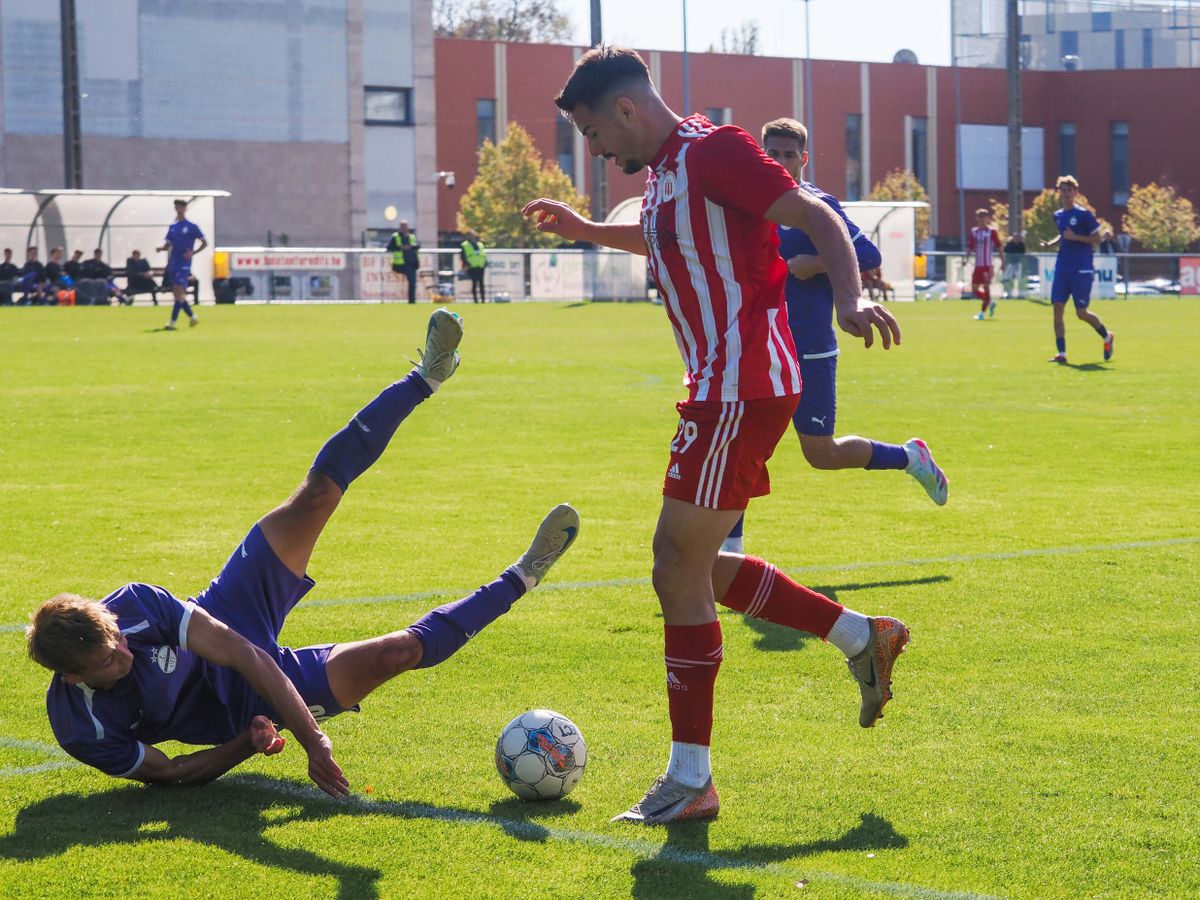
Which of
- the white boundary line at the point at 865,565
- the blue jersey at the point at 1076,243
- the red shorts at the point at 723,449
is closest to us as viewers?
the red shorts at the point at 723,449

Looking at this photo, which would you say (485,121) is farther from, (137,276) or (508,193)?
(137,276)

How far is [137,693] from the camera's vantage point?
13.5ft

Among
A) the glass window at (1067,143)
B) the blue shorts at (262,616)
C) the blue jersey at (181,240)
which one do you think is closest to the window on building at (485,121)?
the glass window at (1067,143)

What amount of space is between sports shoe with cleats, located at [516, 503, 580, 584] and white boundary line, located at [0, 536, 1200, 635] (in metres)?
1.66

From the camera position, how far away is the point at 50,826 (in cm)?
397

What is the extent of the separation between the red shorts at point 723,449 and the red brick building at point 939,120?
66.7 metres

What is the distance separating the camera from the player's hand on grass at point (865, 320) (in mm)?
3924

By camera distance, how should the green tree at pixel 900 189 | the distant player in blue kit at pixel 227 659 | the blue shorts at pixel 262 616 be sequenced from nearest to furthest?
the distant player in blue kit at pixel 227 659
the blue shorts at pixel 262 616
the green tree at pixel 900 189

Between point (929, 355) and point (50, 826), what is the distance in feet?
59.9

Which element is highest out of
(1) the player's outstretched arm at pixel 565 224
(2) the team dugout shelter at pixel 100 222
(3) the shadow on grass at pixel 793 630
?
(2) the team dugout shelter at pixel 100 222

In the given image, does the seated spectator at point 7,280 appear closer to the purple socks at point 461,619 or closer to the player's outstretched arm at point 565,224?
the player's outstretched arm at point 565,224

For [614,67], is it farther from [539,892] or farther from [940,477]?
[940,477]

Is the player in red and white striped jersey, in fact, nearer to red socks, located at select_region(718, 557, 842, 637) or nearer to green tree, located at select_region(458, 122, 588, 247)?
red socks, located at select_region(718, 557, 842, 637)

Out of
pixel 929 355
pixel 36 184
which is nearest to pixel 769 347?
pixel 929 355
